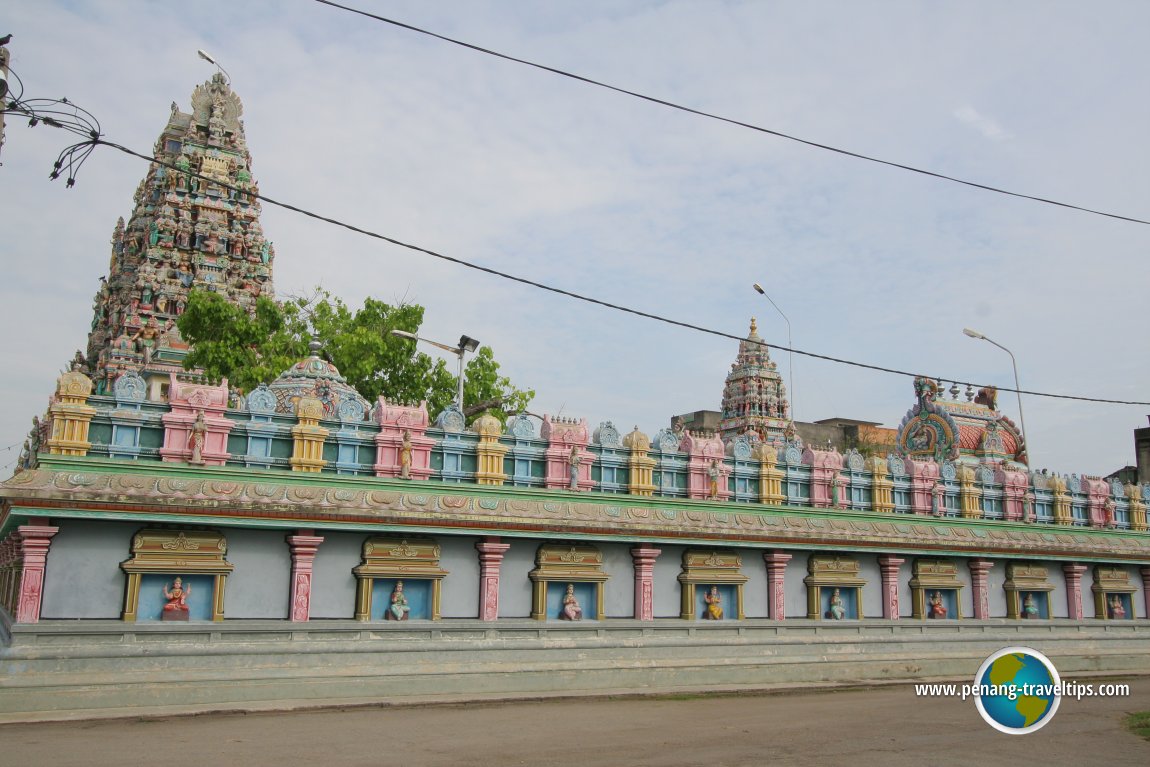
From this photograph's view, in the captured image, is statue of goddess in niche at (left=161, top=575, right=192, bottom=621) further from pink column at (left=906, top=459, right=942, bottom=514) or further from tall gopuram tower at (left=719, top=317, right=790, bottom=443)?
tall gopuram tower at (left=719, top=317, right=790, bottom=443)

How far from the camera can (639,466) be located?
2228 cm

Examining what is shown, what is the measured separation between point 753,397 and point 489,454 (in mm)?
Answer: 55826

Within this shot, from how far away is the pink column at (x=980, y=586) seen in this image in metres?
26.6

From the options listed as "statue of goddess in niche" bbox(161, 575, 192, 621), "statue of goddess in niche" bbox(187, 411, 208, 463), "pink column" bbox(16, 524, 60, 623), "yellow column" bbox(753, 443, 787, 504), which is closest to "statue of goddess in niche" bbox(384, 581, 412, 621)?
"statue of goddess in niche" bbox(161, 575, 192, 621)

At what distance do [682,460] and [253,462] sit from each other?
983 cm

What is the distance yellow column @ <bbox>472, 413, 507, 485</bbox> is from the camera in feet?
66.6

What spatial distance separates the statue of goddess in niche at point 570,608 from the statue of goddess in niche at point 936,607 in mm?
10729

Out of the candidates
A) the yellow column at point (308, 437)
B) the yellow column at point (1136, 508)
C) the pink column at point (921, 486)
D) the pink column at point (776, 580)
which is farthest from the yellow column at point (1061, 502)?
the yellow column at point (308, 437)

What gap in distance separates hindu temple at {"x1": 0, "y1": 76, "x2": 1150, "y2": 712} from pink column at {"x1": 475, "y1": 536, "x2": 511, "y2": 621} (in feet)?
0.15

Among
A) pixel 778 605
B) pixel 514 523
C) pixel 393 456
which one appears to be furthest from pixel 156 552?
pixel 778 605

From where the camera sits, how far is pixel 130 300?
182 ft

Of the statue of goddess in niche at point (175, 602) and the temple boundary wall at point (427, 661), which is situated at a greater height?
the statue of goddess in niche at point (175, 602)

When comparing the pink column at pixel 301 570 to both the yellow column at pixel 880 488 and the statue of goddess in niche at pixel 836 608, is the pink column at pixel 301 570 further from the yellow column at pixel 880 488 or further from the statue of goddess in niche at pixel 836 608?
the yellow column at pixel 880 488

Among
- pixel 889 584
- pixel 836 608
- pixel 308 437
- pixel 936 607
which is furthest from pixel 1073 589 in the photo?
pixel 308 437
